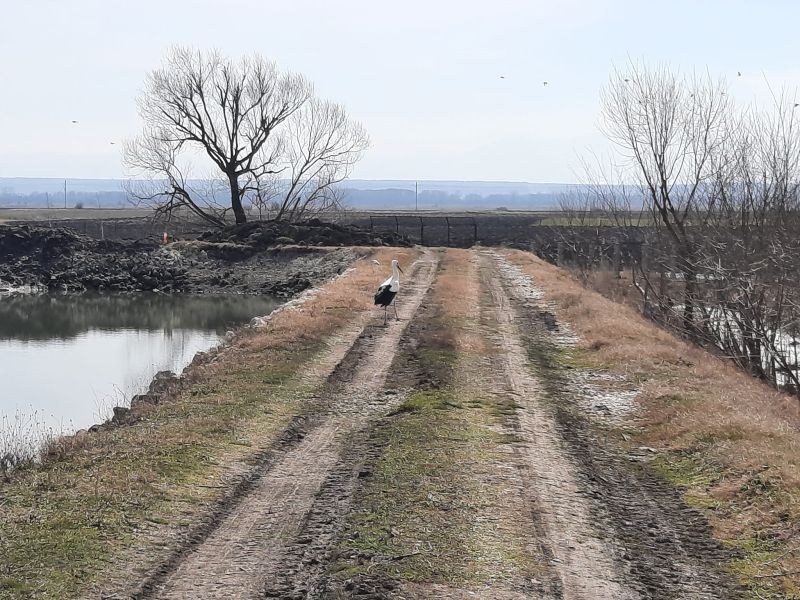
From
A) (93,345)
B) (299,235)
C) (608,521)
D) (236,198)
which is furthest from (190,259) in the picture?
(608,521)

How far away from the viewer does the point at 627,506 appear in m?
8.78

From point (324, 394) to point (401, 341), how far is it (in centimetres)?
497

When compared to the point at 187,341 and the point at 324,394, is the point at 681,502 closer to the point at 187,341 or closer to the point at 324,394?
the point at 324,394

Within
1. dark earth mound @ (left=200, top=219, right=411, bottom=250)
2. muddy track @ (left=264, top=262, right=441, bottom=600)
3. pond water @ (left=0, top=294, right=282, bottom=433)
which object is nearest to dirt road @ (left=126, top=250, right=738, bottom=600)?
muddy track @ (left=264, top=262, right=441, bottom=600)

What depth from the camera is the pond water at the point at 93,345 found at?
19172mm

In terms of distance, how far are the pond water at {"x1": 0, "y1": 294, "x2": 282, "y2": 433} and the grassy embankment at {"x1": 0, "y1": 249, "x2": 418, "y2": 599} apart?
168 inches

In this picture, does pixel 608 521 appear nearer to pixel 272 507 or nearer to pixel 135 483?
pixel 272 507

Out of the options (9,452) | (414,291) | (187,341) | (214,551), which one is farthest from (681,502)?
(187,341)

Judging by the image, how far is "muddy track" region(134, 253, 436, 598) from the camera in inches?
267

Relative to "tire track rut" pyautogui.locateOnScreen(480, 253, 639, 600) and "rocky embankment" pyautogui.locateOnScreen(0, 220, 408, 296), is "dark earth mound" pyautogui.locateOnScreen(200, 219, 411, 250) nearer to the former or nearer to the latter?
"rocky embankment" pyautogui.locateOnScreen(0, 220, 408, 296)

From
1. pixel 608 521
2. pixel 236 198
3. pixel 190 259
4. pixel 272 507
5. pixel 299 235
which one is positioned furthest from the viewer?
pixel 236 198

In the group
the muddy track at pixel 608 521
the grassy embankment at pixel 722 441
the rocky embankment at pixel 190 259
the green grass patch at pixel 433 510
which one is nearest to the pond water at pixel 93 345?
the rocky embankment at pixel 190 259

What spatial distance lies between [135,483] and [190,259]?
142ft

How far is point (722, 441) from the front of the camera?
1043cm
